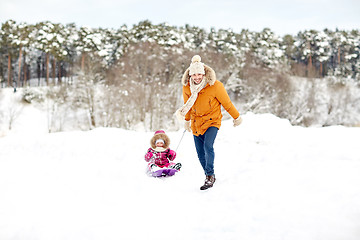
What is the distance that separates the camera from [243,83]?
88.7 feet

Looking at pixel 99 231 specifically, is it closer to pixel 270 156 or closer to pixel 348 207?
pixel 348 207

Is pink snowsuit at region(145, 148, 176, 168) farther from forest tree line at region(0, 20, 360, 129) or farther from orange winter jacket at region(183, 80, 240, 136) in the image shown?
forest tree line at region(0, 20, 360, 129)

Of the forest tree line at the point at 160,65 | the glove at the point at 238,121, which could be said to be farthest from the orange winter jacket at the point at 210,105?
the forest tree line at the point at 160,65

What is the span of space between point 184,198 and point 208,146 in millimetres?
756

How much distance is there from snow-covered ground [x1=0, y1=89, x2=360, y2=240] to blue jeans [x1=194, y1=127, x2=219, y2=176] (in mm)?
299

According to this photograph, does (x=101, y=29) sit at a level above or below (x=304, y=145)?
above

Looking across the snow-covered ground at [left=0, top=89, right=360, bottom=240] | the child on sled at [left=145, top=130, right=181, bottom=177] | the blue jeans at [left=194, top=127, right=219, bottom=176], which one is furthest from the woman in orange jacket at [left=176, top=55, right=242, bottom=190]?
the child on sled at [left=145, top=130, right=181, bottom=177]

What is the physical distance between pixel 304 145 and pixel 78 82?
74.5 ft

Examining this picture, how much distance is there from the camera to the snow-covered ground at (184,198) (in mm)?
2139

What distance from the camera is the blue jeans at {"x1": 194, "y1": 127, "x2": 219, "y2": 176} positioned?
3393mm

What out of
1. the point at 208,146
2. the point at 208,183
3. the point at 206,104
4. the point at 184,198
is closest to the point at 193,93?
the point at 206,104

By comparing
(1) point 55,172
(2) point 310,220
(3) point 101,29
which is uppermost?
(3) point 101,29

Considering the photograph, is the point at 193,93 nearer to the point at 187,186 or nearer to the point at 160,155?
the point at 187,186

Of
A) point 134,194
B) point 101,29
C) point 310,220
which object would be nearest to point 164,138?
point 134,194
